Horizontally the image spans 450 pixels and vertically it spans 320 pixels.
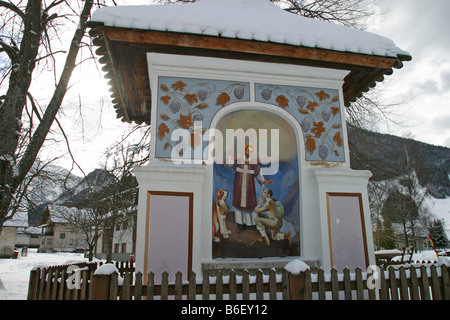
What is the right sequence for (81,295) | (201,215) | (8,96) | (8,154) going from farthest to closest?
(8,96) → (8,154) → (201,215) → (81,295)

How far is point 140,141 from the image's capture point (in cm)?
1174

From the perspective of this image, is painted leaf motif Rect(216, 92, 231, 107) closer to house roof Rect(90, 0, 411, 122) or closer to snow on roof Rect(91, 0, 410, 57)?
house roof Rect(90, 0, 411, 122)

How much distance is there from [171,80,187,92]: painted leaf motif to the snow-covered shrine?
0.02m

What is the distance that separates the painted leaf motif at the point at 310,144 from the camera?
222 inches

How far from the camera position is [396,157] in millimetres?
20078

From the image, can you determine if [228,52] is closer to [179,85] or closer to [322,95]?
[179,85]

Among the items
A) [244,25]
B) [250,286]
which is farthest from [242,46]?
[250,286]

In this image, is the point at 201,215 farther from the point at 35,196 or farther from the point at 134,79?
the point at 35,196

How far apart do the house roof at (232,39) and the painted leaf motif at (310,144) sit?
123 cm

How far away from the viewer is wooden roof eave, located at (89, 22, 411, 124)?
15.5 ft

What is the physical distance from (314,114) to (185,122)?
214 cm

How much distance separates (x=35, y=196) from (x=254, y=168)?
26.1 feet
